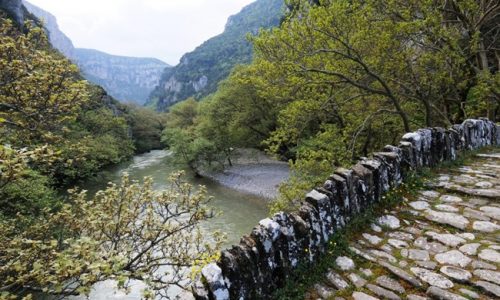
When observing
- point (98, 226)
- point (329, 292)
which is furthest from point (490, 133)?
point (98, 226)

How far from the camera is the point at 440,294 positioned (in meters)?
3.65

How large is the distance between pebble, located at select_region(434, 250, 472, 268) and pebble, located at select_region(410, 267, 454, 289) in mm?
356

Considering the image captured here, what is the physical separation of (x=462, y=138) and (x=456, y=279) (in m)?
6.38

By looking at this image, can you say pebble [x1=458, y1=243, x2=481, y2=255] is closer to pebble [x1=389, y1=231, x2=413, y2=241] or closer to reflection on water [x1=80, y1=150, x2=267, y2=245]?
pebble [x1=389, y1=231, x2=413, y2=241]

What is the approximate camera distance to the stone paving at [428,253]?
3816mm

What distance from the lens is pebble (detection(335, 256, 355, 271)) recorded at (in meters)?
4.33

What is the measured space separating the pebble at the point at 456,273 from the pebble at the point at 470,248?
0.52 meters

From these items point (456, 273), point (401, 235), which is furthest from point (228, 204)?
point (456, 273)

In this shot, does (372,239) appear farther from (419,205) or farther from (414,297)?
(419,205)

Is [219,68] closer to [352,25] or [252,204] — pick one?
[252,204]

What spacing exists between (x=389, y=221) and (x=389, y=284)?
1690mm

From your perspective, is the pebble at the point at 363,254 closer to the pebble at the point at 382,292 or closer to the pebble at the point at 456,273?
the pebble at the point at 382,292

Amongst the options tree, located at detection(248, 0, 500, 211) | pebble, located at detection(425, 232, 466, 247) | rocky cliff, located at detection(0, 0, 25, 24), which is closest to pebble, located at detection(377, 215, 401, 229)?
pebble, located at detection(425, 232, 466, 247)

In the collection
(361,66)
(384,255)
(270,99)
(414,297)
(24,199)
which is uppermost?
(361,66)
